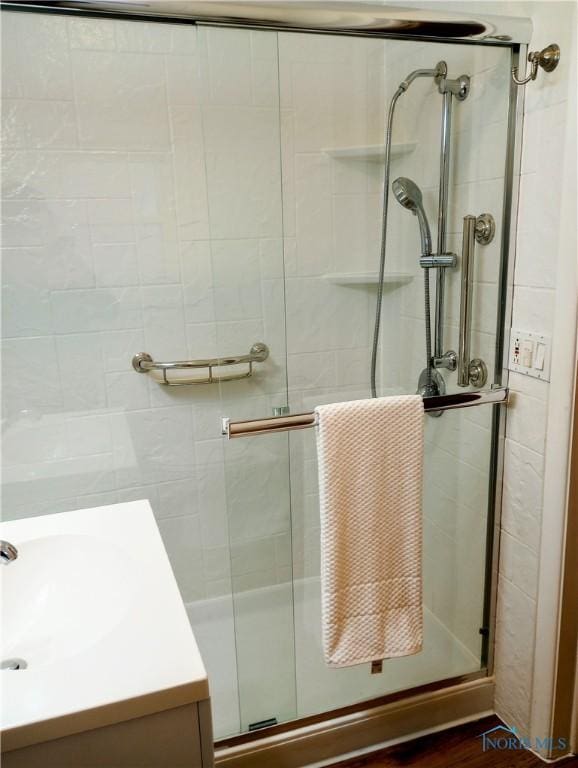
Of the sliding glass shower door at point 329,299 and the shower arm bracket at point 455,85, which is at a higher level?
the shower arm bracket at point 455,85

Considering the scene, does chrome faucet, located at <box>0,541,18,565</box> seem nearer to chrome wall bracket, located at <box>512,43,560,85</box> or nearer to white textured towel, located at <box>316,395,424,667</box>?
white textured towel, located at <box>316,395,424,667</box>

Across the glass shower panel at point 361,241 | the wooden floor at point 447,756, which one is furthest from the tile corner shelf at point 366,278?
the wooden floor at point 447,756

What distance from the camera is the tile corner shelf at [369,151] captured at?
1397 millimetres

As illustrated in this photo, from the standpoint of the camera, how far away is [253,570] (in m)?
1.45

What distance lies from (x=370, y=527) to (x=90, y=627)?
2.01 feet

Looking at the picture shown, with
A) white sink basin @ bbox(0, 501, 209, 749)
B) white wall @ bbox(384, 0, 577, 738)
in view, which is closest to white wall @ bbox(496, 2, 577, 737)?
white wall @ bbox(384, 0, 577, 738)

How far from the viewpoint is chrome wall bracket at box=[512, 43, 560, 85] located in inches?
48.8

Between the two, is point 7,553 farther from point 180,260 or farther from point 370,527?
point 180,260

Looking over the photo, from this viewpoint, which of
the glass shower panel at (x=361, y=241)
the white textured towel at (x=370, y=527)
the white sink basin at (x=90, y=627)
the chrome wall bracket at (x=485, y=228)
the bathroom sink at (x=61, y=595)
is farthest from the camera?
the chrome wall bracket at (x=485, y=228)

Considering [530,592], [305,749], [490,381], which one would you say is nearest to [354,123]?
[490,381]

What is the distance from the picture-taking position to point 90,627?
94 centimetres

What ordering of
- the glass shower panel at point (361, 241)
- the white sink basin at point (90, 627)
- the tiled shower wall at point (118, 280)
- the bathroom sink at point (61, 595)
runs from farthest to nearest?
1. the tiled shower wall at point (118, 280)
2. the glass shower panel at point (361, 241)
3. the bathroom sink at point (61, 595)
4. the white sink basin at point (90, 627)

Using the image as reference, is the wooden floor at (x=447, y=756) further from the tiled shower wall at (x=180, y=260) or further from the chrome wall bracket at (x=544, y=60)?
the chrome wall bracket at (x=544, y=60)

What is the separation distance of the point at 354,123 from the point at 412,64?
0.60ft
